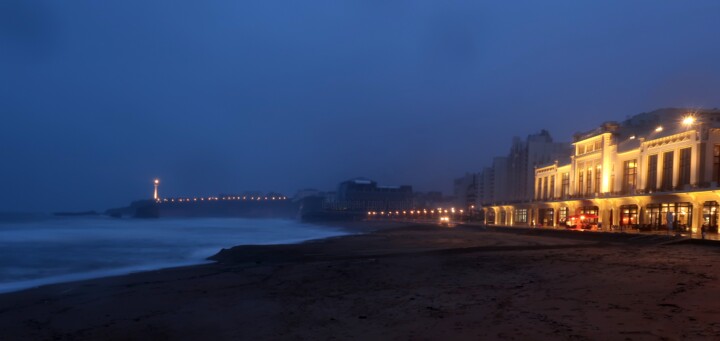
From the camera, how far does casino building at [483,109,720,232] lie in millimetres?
30578

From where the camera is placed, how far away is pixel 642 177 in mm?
37031

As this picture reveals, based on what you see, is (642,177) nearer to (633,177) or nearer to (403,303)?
(633,177)

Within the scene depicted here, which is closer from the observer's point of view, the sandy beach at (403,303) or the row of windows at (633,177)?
the sandy beach at (403,303)

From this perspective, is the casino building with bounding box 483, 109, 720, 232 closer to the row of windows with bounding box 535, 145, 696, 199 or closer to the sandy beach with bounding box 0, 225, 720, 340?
the row of windows with bounding box 535, 145, 696, 199

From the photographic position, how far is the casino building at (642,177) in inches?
1204

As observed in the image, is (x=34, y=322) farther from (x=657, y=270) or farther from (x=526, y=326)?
(x=657, y=270)

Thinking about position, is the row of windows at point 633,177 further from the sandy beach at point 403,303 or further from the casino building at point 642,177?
the sandy beach at point 403,303

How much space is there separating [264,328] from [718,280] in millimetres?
8687

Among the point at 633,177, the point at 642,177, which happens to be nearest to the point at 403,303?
the point at 642,177

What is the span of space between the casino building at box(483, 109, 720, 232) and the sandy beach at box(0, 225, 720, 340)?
56.4 ft

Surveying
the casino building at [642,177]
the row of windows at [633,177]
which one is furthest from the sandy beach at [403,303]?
the row of windows at [633,177]

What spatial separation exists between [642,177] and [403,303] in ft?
109

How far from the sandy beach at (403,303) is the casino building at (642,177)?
677 inches

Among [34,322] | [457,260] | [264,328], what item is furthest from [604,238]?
[34,322]
